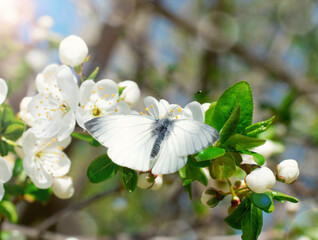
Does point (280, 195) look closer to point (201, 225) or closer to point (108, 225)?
point (201, 225)

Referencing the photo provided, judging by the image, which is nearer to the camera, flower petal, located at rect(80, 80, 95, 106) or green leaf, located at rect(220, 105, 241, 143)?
green leaf, located at rect(220, 105, 241, 143)

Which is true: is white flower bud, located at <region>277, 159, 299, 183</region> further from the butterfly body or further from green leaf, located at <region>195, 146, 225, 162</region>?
the butterfly body

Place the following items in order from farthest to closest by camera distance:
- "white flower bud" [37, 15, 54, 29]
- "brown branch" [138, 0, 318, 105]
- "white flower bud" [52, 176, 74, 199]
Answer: "brown branch" [138, 0, 318, 105]
"white flower bud" [37, 15, 54, 29]
"white flower bud" [52, 176, 74, 199]

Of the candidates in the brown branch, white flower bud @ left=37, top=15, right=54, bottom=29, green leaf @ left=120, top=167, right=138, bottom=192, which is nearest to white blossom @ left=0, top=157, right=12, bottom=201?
green leaf @ left=120, top=167, right=138, bottom=192

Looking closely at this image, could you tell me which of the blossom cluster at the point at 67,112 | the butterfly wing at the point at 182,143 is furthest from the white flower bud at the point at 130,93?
the butterfly wing at the point at 182,143

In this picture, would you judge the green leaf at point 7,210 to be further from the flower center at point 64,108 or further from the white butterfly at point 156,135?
the white butterfly at point 156,135

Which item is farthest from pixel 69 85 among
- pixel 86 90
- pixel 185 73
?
pixel 185 73

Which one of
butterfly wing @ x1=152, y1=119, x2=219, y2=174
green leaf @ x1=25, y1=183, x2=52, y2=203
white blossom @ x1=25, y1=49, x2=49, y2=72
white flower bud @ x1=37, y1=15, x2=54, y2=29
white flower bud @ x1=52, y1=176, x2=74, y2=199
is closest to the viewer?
butterfly wing @ x1=152, y1=119, x2=219, y2=174
